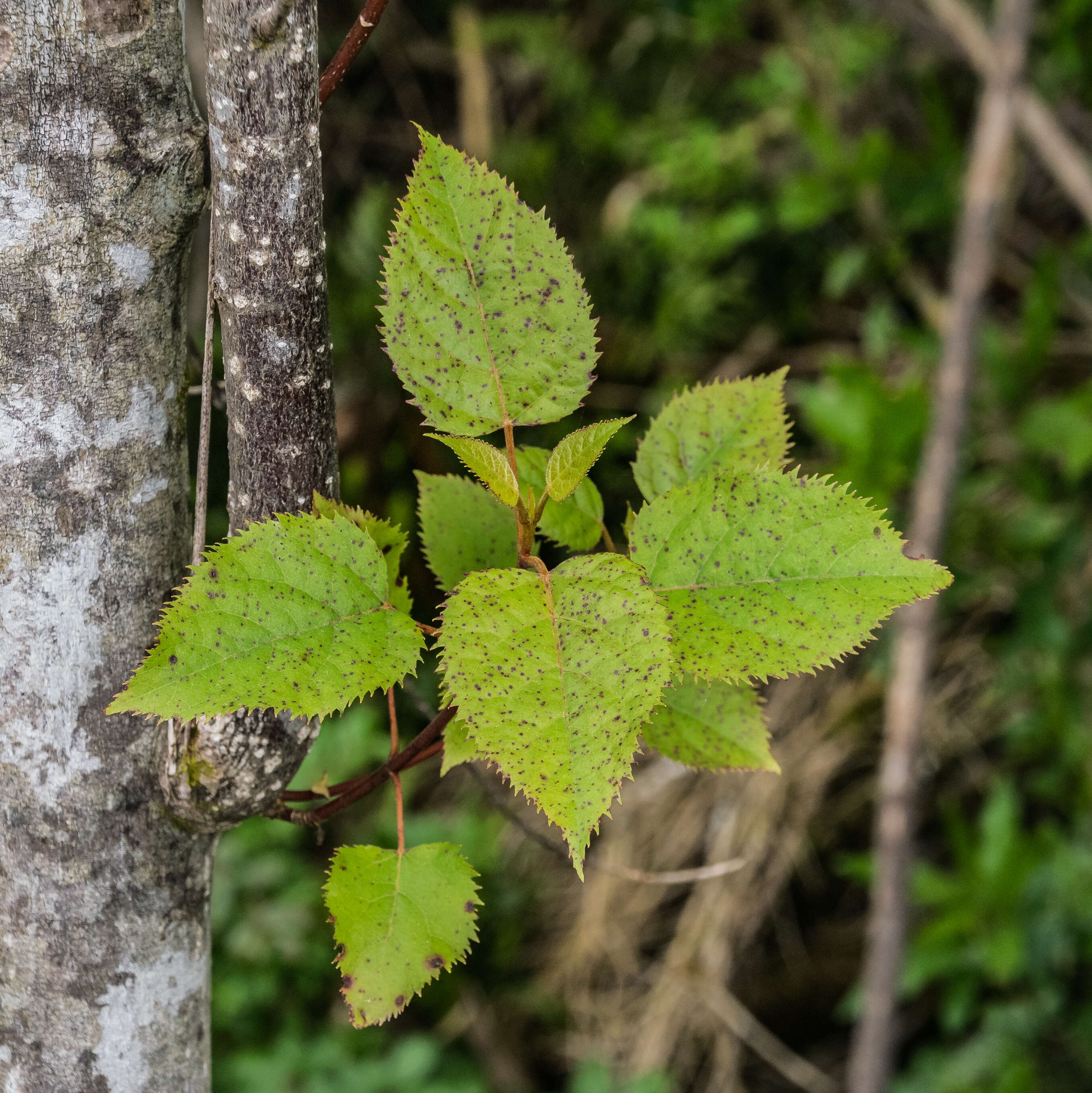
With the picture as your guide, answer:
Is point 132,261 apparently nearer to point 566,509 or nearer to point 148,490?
point 148,490

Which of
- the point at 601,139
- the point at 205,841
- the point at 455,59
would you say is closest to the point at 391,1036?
the point at 205,841

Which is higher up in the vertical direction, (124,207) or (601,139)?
(124,207)

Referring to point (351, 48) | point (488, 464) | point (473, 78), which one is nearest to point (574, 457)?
point (488, 464)

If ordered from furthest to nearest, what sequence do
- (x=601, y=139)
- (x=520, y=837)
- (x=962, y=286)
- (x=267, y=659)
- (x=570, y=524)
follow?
(x=601, y=139), (x=520, y=837), (x=962, y=286), (x=570, y=524), (x=267, y=659)

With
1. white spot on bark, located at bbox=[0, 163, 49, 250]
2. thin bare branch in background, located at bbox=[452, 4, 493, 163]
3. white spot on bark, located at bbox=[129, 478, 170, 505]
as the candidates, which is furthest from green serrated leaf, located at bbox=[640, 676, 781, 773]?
thin bare branch in background, located at bbox=[452, 4, 493, 163]

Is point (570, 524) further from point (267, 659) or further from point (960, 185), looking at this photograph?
point (960, 185)

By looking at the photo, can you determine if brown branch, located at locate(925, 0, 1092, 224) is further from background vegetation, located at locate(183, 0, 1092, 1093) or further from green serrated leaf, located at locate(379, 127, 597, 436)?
green serrated leaf, located at locate(379, 127, 597, 436)
